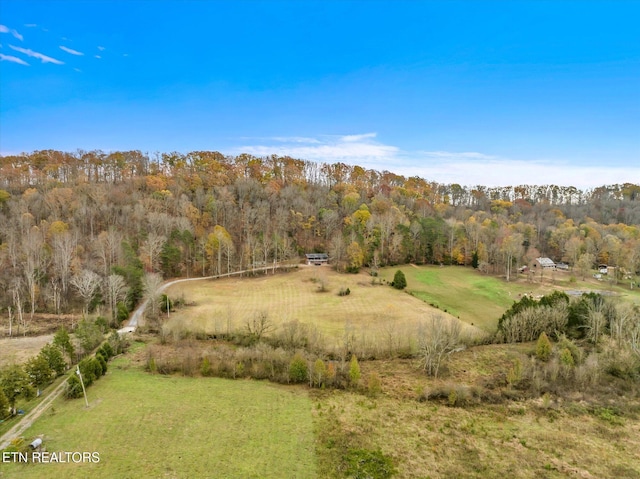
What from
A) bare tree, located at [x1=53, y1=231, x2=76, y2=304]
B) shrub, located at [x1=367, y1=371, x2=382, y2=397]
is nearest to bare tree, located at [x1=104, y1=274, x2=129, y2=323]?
bare tree, located at [x1=53, y1=231, x2=76, y2=304]

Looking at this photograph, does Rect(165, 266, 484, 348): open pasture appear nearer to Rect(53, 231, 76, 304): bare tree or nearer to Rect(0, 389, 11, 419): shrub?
Rect(53, 231, 76, 304): bare tree

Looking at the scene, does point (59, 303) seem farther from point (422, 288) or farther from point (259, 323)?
point (422, 288)

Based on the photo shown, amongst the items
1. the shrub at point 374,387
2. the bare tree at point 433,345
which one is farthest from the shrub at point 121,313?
the bare tree at point 433,345

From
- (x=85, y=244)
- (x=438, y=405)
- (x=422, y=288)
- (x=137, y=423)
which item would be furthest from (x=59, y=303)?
(x=422, y=288)

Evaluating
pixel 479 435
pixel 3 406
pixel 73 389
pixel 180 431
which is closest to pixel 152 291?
pixel 73 389

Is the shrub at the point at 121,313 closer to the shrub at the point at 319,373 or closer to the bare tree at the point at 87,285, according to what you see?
the bare tree at the point at 87,285

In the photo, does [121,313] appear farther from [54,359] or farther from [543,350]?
[543,350]
